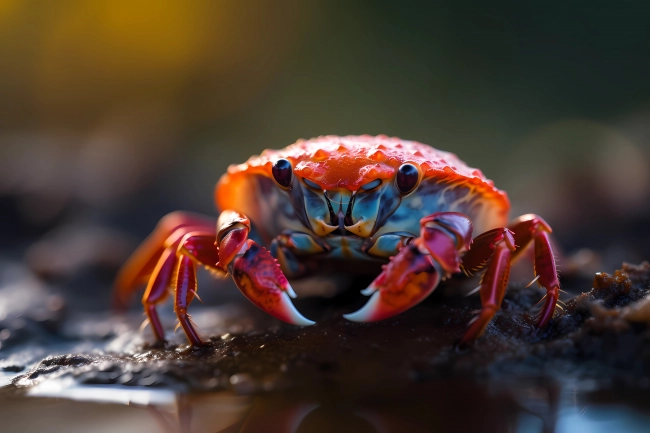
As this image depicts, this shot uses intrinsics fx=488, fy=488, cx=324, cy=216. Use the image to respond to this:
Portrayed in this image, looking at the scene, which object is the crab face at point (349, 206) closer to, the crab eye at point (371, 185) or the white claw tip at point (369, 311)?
the crab eye at point (371, 185)

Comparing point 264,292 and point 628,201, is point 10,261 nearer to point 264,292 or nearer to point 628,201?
point 264,292

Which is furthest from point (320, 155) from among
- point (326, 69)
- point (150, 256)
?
point (326, 69)

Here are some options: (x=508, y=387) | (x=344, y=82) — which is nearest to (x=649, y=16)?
(x=344, y=82)

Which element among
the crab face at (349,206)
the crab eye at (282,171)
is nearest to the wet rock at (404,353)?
the crab face at (349,206)

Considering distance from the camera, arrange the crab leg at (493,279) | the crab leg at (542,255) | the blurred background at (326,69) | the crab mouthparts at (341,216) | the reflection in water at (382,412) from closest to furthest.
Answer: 1. the reflection in water at (382,412)
2. the crab leg at (493,279)
3. the crab leg at (542,255)
4. the crab mouthparts at (341,216)
5. the blurred background at (326,69)

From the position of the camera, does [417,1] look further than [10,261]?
Yes

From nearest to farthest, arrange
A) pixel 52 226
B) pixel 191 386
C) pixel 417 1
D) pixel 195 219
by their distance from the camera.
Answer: pixel 191 386
pixel 195 219
pixel 52 226
pixel 417 1

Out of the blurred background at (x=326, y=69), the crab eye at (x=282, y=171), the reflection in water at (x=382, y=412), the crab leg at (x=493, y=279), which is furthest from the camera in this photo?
the blurred background at (x=326, y=69)
